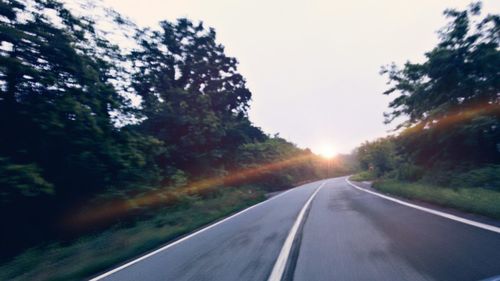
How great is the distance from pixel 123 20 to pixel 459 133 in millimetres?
19901

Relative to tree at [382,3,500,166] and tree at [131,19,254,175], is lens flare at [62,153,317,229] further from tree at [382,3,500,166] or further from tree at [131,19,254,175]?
tree at [382,3,500,166]

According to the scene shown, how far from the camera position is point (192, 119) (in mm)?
21719

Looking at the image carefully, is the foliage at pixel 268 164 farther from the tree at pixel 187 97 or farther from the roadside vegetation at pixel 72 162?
the roadside vegetation at pixel 72 162

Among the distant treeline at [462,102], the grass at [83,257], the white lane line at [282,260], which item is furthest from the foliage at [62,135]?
the distant treeline at [462,102]

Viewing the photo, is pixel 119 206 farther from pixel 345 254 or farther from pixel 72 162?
pixel 345 254

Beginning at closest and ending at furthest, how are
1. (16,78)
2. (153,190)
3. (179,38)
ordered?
(16,78)
(153,190)
(179,38)

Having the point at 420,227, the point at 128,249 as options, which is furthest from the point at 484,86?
the point at 128,249

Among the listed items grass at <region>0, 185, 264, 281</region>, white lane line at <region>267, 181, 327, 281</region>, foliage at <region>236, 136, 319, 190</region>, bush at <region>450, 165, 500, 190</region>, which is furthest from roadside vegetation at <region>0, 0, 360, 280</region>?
foliage at <region>236, 136, 319, 190</region>

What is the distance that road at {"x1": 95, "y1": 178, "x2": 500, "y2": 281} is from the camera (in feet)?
11.9

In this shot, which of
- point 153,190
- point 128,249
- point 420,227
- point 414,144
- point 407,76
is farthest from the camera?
point 414,144

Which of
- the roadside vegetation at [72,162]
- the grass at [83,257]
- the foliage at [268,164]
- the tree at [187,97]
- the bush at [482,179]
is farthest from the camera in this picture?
the foliage at [268,164]

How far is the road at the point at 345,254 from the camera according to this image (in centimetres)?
362

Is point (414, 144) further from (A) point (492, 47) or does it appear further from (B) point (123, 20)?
(B) point (123, 20)

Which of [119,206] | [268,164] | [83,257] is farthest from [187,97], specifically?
[268,164]
